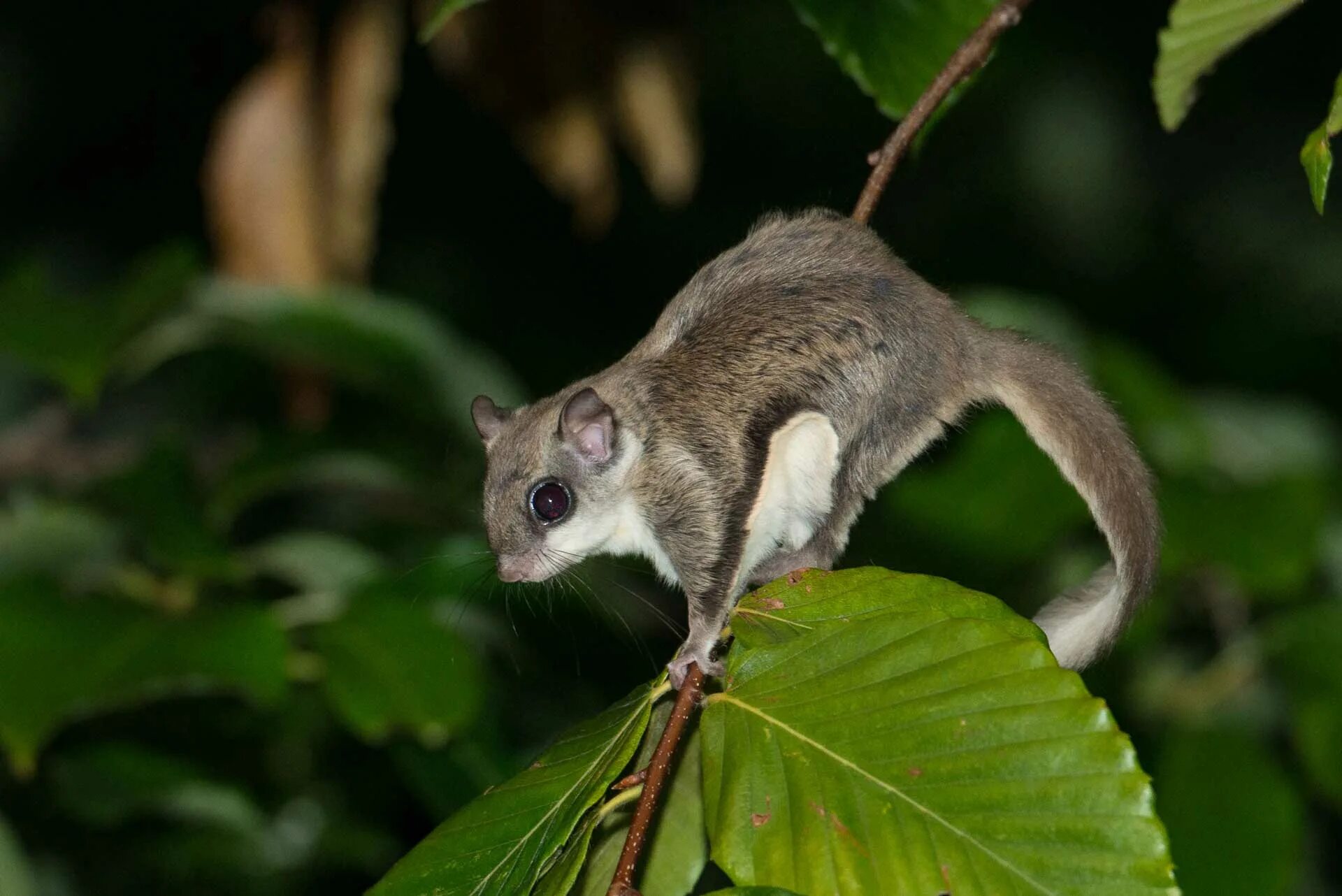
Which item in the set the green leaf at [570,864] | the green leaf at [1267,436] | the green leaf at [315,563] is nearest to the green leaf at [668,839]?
the green leaf at [570,864]

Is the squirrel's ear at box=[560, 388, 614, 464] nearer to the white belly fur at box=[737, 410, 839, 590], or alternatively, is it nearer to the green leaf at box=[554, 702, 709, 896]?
the white belly fur at box=[737, 410, 839, 590]

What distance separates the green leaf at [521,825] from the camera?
156 centimetres

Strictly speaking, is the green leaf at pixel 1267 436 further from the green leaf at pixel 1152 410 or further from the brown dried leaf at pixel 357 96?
the brown dried leaf at pixel 357 96

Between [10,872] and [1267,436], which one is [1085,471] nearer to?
[10,872]

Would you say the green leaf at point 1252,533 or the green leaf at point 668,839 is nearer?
the green leaf at point 668,839

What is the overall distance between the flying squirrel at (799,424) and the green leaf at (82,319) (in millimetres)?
1184

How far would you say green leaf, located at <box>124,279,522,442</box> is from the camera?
131 inches

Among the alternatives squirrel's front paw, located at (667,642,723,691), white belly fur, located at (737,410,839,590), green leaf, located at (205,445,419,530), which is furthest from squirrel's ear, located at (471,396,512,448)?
green leaf, located at (205,445,419,530)

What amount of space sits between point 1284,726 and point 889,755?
2.43 meters

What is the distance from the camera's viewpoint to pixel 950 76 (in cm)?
202

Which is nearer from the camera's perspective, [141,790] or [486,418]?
[486,418]

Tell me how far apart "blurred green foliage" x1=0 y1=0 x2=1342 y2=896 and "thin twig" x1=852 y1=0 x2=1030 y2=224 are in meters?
0.22

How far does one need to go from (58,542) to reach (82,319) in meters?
0.55

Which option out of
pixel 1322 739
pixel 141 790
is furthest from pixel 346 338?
pixel 1322 739
